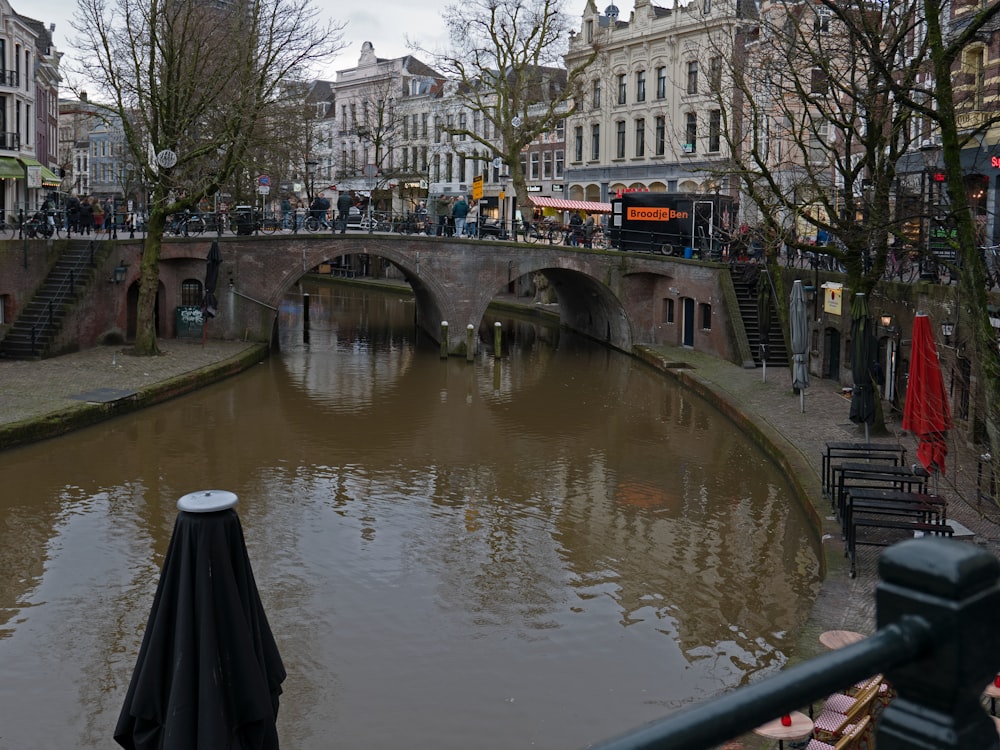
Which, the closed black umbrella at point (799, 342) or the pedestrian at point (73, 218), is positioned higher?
the pedestrian at point (73, 218)

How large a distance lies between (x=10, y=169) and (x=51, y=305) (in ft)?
50.1

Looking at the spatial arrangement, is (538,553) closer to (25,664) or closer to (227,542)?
(25,664)

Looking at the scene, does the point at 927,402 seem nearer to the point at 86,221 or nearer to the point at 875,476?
the point at 875,476

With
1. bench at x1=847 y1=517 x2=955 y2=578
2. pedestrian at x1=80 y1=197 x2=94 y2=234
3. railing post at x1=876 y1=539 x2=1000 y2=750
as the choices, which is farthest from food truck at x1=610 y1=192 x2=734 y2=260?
railing post at x1=876 y1=539 x2=1000 y2=750

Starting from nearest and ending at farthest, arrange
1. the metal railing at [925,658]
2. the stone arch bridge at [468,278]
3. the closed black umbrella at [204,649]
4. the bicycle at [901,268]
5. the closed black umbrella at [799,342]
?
the metal railing at [925,658] → the closed black umbrella at [204,649] → the bicycle at [901,268] → the closed black umbrella at [799,342] → the stone arch bridge at [468,278]

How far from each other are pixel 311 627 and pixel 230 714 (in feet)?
17.9

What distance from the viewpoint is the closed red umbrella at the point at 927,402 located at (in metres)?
14.9

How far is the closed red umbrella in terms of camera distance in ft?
48.9

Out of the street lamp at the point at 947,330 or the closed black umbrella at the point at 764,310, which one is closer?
the street lamp at the point at 947,330

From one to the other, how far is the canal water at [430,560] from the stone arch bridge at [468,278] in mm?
7977

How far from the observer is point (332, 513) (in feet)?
57.2

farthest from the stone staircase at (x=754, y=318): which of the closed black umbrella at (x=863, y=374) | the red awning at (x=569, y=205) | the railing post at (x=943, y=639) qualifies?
the railing post at (x=943, y=639)

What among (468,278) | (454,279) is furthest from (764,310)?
(454,279)

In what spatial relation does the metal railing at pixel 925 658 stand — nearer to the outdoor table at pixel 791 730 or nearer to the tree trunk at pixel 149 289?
the outdoor table at pixel 791 730
